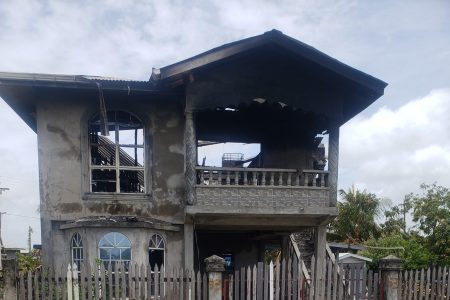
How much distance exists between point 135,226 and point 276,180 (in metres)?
3.95

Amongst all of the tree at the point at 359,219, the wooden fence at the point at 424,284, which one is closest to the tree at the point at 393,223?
the tree at the point at 359,219

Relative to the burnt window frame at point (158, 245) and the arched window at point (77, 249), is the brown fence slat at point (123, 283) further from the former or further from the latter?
the arched window at point (77, 249)

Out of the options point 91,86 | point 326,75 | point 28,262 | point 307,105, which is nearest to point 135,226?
point 91,86

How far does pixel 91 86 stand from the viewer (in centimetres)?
1094

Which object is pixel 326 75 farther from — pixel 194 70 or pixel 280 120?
pixel 194 70

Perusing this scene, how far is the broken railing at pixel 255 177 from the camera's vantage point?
11.0 metres

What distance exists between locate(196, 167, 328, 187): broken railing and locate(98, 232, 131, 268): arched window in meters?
2.40

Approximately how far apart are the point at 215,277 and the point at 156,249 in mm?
2771

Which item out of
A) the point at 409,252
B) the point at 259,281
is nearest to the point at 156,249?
the point at 259,281

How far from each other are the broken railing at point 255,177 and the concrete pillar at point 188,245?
1216mm

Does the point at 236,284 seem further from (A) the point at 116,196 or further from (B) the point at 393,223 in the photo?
(B) the point at 393,223

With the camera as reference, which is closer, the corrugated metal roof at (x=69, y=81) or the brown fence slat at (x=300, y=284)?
the brown fence slat at (x=300, y=284)

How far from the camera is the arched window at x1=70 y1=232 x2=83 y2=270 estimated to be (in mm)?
11117

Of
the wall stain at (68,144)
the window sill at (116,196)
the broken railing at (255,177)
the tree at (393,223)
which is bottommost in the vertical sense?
the tree at (393,223)
